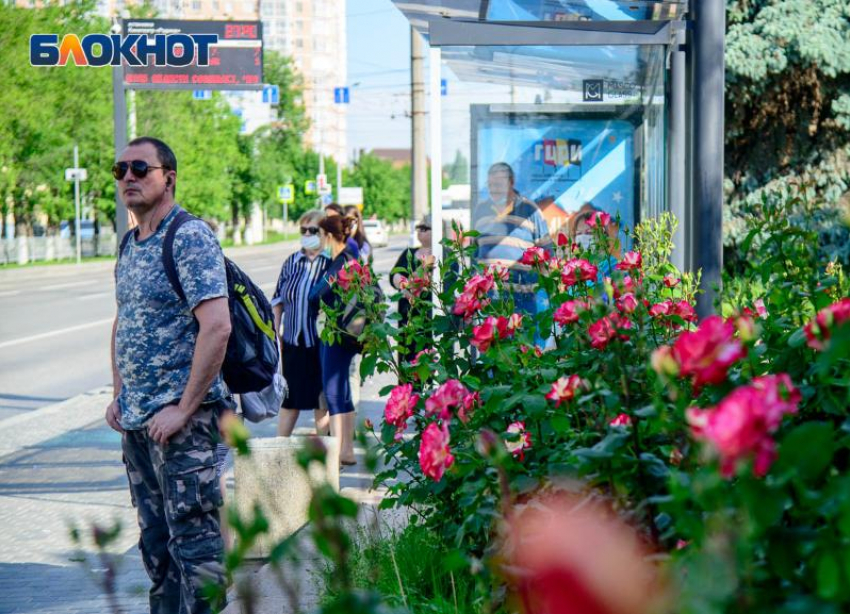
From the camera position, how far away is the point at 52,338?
19.4m

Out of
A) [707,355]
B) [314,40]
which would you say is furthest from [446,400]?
[314,40]

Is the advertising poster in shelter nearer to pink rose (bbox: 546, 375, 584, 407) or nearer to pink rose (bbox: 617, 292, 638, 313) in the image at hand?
pink rose (bbox: 617, 292, 638, 313)

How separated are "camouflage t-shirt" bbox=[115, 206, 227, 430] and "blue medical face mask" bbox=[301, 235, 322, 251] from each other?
14.5ft

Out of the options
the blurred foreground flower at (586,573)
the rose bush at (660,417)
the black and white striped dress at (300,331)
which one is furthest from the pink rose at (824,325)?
the black and white striped dress at (300,331)

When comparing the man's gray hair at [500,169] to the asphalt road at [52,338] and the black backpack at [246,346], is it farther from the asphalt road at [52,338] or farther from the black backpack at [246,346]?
the asphalt road at [52,338]

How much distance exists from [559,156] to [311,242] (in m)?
1.77

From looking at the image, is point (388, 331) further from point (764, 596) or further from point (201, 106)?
point (201, 106)

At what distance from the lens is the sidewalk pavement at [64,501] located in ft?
18.8

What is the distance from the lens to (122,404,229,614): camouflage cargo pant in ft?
14.4

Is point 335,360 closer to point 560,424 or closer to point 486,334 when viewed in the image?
point 486,334

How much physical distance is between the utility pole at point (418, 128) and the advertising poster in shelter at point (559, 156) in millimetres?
16443

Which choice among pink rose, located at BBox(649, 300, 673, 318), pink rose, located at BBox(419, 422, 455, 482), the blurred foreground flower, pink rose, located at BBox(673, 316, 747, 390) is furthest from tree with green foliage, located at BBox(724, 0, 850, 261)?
the blurred foreground flower

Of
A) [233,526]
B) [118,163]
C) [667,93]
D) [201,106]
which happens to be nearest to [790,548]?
[233,526]

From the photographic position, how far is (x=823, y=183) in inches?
645
